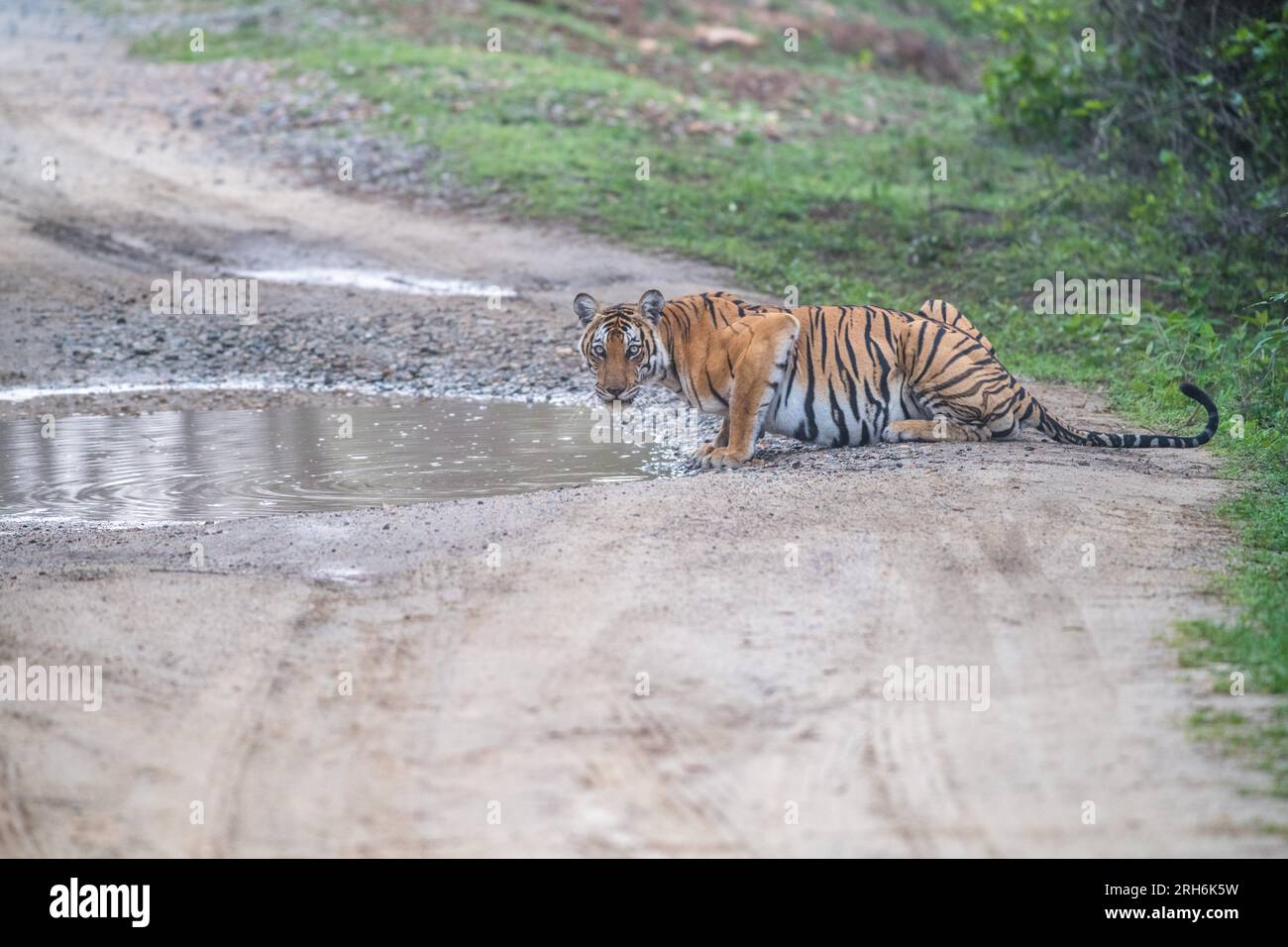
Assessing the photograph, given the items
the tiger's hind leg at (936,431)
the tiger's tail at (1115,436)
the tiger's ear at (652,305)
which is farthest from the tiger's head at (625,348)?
the tiger's tail at (1115,436)

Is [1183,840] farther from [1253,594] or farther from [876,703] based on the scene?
[1253,594]

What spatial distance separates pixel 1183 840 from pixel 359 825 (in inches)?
89.8

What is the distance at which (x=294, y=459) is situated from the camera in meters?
9.77

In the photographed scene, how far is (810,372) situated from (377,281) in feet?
21.3

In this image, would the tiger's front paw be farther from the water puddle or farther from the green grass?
the water puddle

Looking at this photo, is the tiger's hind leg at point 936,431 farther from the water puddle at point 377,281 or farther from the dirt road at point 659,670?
the water puddle at point 377,281

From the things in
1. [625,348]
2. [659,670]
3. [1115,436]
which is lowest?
[659,670]

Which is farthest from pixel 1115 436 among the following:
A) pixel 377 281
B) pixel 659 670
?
pixel 377 281

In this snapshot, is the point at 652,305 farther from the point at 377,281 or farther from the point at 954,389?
the point at 377,281

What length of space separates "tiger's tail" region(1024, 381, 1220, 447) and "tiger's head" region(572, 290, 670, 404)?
2261mm

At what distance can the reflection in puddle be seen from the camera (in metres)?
8.82

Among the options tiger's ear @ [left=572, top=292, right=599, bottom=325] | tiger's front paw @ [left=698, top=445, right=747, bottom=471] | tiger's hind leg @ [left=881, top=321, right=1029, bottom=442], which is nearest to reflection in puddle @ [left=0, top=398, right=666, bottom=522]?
tiger's front paw @ [left=698, top=445, right=747, bottom=471]

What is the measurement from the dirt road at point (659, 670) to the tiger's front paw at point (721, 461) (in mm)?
255

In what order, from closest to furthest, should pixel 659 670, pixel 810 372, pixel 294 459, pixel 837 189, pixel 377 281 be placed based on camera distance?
pixel 659 670 → pixel 810 372 → pixel 294 459 → pixel 377 281 → pixel 837 189
